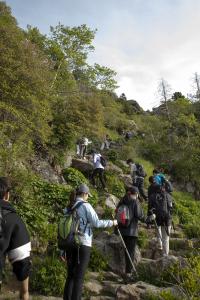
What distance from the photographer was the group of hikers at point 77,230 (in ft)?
16.8

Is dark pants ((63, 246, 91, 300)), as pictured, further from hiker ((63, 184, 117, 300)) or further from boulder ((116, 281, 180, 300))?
boulder ((116, 281, 180, 300))

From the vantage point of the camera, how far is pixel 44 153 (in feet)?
59.2

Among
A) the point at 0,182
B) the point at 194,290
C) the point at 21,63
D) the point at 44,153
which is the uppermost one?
the point at 21,63

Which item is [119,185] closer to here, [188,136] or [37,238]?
[37,238]

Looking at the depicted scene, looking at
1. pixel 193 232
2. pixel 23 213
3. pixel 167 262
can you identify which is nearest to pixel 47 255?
pixel 23 213

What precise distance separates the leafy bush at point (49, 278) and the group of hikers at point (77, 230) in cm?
83

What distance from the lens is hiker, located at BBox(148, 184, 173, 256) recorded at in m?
10.1

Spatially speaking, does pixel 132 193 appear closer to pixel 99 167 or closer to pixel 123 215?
pixel 123 215

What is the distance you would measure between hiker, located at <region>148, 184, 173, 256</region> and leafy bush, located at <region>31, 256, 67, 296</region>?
2.96m

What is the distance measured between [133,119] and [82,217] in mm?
40448

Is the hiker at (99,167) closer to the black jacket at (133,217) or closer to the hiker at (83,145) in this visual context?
the hiker at (83,145)

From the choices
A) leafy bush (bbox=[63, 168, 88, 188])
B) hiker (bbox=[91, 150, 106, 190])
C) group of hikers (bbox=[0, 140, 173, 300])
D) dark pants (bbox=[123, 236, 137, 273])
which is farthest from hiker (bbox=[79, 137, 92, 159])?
dark pants (bbox=[123, 236, 137, 273])

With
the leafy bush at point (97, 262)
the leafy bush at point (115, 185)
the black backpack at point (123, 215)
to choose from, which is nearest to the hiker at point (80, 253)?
the black backpack at point (123, 215)

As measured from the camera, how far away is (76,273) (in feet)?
21.0
